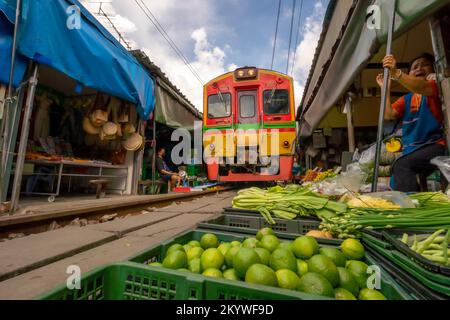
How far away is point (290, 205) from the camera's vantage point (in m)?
2.03

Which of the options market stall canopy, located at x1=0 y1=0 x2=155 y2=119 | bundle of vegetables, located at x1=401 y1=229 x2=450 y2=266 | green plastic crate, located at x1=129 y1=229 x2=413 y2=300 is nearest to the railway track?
market stall canopy, located at x1=0 y1=0 x2=155 y2=119

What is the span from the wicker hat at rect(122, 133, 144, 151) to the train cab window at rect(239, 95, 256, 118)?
9.55 ft

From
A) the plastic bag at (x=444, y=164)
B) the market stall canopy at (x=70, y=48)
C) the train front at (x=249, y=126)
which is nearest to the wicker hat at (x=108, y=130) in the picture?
the market stall canopy at (x=70, y=48)

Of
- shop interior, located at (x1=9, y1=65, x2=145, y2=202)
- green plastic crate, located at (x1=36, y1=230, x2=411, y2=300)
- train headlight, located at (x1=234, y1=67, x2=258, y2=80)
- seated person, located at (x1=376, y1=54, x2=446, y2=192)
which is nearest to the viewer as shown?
green plastic crate, located at (x1=36, y1=230, x2=411, y2=300)

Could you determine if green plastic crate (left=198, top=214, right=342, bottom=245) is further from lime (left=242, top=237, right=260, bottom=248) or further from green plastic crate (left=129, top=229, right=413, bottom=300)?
lime (left=242, top=237, right=260, bottom=248)

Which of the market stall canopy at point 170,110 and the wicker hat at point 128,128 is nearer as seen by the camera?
the wicker hat at point 128,128

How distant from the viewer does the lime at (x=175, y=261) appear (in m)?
0.99

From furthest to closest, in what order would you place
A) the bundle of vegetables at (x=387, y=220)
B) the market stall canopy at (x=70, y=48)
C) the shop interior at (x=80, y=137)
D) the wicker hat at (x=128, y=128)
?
the wicker hat at (x=128, y=128), the shop interior at (x=80, y=137), the market stall canopy at (x=70, y=48), the bundle of vegetables at (x=387, y=220)

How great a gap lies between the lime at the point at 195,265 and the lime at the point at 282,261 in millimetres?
329

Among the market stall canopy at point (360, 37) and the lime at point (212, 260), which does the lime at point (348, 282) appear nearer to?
the lime at point (212, 260)

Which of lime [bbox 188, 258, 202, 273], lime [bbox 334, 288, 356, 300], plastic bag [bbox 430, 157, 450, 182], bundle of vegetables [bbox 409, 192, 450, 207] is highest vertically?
plastic bag [bbox 430, 157, 450, 182]

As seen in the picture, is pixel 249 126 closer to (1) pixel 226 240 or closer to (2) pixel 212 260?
(1) pixel 226 240

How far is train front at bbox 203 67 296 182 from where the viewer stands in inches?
237
